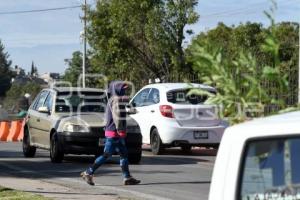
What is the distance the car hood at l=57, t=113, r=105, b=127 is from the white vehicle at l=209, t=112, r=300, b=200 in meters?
10.6

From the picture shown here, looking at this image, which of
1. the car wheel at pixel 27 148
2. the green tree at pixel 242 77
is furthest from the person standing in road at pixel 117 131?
the green tree at pixel 242 77

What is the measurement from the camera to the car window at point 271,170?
126 inches

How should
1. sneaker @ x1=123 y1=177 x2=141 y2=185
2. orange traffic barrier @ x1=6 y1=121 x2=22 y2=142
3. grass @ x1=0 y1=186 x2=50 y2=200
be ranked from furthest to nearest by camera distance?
orange traffic barrier @ x1=6 y1=121 x2=22 y2=142 → sneaker @ x1=123 y1=177 x2=141 y2=185 → grass @ x1=0 y1=186 x2=50 y2=200

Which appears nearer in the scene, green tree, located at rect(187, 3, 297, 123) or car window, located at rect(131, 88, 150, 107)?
green tree, located at rect(187, 3, 297, 123)

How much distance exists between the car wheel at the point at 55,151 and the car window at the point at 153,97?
2.89 metres

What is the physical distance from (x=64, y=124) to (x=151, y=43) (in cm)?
1709

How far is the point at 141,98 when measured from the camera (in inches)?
677

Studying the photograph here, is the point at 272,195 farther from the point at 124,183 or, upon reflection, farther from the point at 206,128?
the point at 206,128

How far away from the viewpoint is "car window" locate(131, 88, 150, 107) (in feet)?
55.7

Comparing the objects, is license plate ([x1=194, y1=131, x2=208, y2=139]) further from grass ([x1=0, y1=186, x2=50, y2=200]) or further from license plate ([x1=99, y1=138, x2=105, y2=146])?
grass ([x1=0, y1=186, x2=50, y2=200])

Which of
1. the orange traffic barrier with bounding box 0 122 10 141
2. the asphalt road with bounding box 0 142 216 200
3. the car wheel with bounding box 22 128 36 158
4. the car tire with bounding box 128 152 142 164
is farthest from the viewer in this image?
the orange traffic barrier with bounding box 0 122 10 141

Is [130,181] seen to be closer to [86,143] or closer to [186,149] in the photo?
[86,143]

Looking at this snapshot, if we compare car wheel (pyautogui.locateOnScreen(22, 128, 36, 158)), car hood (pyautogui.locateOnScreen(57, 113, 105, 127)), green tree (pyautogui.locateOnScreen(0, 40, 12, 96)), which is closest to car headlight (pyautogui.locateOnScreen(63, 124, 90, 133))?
car hood (pyautogui.locateOnScreen(57, 113, 105, 127))

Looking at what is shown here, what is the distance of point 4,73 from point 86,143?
4466 inches
